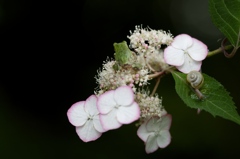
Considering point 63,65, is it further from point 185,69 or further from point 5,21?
point 185,69

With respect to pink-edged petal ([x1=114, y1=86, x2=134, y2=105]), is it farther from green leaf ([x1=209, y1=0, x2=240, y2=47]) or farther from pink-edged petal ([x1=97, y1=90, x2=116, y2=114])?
green leaf ([x1=209, y1=0, x2=240, y2=47])

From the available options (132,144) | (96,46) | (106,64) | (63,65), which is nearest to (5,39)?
(63,65)

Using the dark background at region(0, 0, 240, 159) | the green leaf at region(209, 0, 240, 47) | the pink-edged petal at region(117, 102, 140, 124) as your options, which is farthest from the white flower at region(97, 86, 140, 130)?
the dark background at region(0, 0, 240, 159)

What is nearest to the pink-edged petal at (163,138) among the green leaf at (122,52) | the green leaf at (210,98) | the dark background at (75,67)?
the green leaf at (210,98)

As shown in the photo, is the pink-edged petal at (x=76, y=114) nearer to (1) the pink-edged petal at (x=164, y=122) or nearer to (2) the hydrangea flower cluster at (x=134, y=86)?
(2) the hydrangea flower cluster at (x=134, y=86)

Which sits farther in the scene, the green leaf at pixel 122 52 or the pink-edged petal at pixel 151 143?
the pink-edged petal at pixel 151 143

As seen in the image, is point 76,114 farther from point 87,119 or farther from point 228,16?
point 228,16

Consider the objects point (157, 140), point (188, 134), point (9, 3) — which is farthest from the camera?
point (9, 3)
